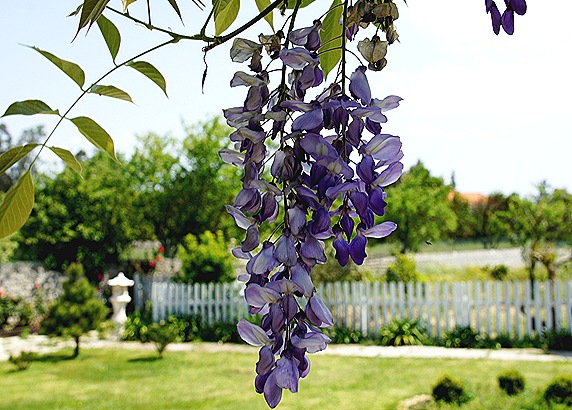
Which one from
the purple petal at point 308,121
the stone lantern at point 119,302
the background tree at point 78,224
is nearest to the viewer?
the purple petal at point 308,121

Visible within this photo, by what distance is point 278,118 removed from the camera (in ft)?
1.44

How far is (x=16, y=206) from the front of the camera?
1.74ft

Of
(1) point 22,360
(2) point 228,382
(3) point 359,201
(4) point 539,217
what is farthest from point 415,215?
(3) point 359,201

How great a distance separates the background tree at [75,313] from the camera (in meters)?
8.42

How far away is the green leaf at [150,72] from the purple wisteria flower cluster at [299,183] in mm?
130

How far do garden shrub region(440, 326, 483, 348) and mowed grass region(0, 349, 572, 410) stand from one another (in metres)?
1.05

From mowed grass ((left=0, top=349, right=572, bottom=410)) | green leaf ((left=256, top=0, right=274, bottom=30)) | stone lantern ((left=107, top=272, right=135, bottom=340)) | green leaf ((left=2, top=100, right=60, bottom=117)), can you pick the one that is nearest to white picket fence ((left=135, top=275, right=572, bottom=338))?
stone lantern ((left=107, top=272, right=135, bottom=340))

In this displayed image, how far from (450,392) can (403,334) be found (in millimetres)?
3025

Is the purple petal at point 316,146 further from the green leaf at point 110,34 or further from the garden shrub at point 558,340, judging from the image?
the garden shrub at point 558,340

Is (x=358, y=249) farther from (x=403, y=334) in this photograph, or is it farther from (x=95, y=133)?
(x=403, y=334)

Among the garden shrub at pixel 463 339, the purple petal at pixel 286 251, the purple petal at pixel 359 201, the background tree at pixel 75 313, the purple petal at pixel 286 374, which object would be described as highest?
the purple petal at pixel 359 201

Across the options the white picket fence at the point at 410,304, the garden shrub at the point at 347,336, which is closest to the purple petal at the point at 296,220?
the white picket fence at the point at 410,304

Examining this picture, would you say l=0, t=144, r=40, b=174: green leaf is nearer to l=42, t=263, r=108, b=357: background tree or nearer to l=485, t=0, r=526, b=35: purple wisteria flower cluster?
l=485, t=0, r=526, b=35: purple wisteria flower cluster


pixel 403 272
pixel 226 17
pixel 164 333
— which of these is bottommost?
pixel 164 333
